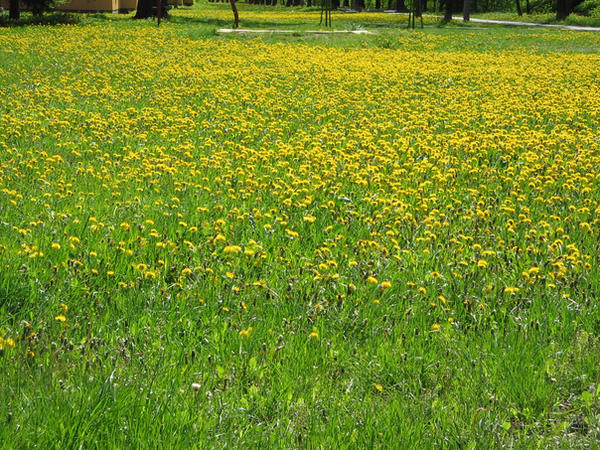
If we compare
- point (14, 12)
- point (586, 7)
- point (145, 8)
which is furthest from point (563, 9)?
point (14, 12)

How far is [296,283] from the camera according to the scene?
4.43 m

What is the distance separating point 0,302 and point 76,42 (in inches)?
798

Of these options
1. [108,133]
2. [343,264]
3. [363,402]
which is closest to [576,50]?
[108,133]

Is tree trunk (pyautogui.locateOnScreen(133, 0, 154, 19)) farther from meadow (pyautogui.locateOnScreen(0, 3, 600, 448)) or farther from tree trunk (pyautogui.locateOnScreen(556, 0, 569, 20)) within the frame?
meadow (pyautogui.locateOnScreen(0, 3, 600, 448))

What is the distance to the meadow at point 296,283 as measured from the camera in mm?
3027

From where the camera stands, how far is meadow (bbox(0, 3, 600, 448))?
303 cm

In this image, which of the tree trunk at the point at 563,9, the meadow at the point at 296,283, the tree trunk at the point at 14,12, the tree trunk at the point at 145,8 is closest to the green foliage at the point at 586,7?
the tree trunk at the point at 563,9

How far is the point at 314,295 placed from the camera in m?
4.25

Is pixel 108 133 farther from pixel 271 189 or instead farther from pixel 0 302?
pixel 0 302

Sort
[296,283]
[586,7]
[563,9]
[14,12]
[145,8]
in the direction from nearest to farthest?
[296,283]
[14,12]
[145,8]
[563,9]
[586,7]

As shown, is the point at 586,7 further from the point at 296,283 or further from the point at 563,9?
the point at 296,283

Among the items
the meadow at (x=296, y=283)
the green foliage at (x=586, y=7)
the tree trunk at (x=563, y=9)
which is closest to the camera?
the meadow at (x=296, y=283)

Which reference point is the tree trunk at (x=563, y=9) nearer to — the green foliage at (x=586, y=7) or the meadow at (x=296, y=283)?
the green foliage at (x=586, y=7)

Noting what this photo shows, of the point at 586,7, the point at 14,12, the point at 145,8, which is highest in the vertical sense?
the point at 586,7
